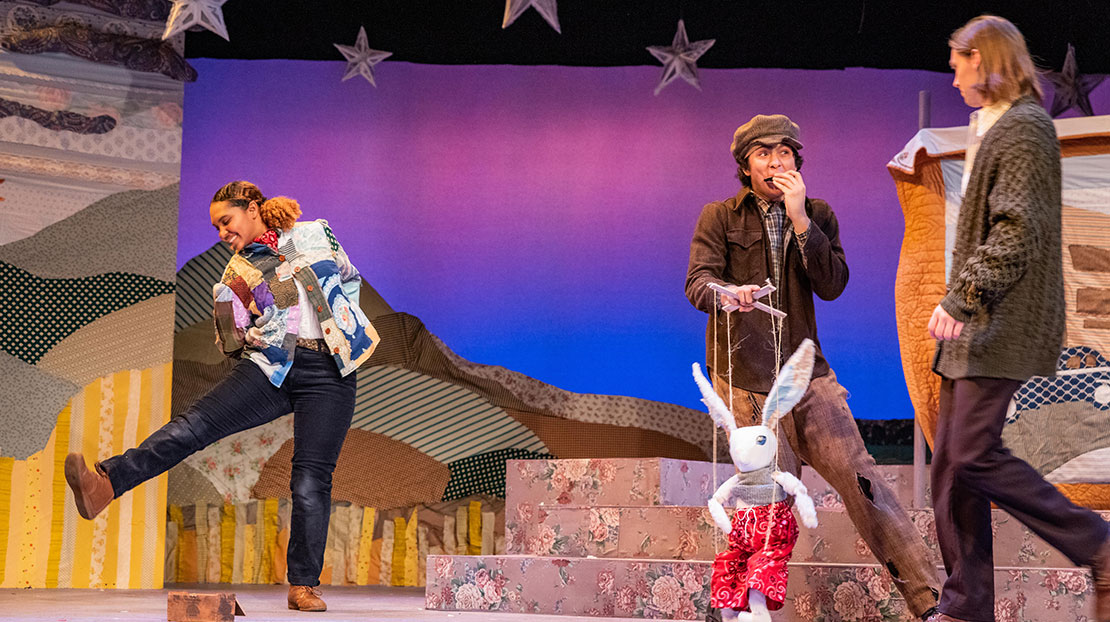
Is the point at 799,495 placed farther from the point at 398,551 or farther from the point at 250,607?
the point at 398,551

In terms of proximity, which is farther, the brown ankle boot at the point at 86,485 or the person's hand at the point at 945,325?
the brown ankle boot at the point at 86,485

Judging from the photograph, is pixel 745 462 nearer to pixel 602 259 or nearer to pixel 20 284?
pixel 602 259

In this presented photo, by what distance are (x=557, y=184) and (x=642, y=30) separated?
0.92 m

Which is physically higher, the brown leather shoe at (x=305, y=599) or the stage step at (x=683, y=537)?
the stage step at (x=683, y=537)

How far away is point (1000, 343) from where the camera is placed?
100 inches

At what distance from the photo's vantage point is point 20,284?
5.21m

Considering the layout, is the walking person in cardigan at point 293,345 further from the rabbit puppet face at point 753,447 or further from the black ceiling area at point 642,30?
the black ceiling area at point 642,30

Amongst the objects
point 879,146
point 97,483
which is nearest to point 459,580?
point 97,483

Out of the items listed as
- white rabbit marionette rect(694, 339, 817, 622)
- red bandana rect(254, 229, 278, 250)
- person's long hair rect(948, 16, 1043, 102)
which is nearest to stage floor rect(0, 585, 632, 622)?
white rabbit marionette rect(694, 339, 817, 622)

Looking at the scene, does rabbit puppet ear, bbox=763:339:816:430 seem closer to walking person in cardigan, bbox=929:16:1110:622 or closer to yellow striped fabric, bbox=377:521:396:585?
walking person in cardigan, bbox=929:16:1110:622

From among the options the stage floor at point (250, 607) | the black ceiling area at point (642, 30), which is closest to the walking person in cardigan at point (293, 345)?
the stage floor at point (250, 607)

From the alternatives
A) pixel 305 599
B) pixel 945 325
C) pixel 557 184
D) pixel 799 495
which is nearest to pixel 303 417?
pixel 305 599

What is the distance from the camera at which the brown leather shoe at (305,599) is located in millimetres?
3719

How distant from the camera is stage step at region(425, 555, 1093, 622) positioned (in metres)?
3.39
